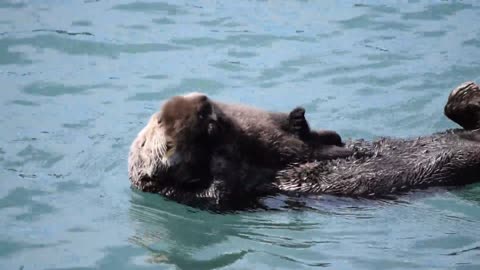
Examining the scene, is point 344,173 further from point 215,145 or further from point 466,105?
point 466,105

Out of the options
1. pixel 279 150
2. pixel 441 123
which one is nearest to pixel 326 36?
pixel 441 123

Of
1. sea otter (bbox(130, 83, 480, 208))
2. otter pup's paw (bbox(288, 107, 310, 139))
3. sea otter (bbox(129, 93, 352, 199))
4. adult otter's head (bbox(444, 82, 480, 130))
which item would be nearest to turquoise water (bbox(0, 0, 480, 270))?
sea otter (bbox(130, 83, 480, 208))

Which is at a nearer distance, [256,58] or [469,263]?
[469,263]

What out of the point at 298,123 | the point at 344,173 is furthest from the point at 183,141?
the point at 344,173

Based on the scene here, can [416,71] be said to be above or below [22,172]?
above

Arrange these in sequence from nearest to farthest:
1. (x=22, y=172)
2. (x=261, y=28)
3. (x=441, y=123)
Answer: (x=22, y=172) < (x=441, y=123) < (x=261, y=28)

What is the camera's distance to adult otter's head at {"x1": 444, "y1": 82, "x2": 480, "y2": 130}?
6711mm

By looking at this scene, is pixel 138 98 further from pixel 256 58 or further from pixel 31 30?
pixel 31 30

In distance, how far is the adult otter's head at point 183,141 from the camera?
6035mm

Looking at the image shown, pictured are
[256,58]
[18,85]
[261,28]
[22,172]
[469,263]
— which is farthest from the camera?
[261,28]

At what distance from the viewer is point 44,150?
7.48m

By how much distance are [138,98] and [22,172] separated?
1.69 m

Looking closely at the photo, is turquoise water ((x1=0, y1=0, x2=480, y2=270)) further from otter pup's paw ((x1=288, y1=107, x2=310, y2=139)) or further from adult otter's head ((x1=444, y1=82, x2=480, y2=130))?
adult otter's head ((x1=444, y1=82, x2=480, y2=130))

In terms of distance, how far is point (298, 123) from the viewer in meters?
6.31
